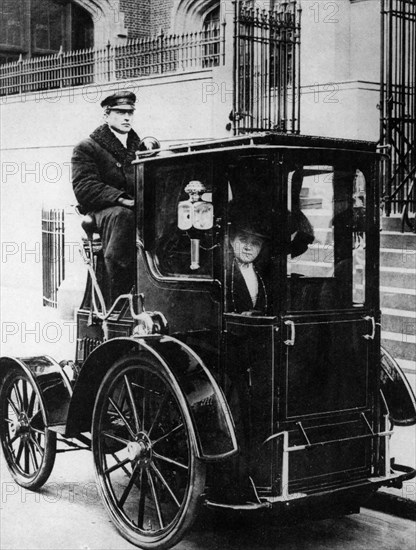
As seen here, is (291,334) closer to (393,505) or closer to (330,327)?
(330,327)

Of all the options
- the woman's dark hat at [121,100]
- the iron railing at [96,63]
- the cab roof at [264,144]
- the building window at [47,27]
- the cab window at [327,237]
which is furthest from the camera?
the building window at [47,27]

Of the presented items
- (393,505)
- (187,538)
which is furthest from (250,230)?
(393,505)

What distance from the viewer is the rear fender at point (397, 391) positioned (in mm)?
4578

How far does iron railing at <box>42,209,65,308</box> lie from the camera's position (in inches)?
261

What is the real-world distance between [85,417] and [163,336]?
32.7 inches

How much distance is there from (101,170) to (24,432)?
170 centimetres

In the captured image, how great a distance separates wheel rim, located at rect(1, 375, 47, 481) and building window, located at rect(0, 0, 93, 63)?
1140 cm

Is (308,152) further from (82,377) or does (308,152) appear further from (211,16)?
(211,16)

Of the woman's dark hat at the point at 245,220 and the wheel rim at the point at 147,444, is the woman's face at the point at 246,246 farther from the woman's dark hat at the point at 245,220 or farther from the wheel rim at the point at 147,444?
the wheel rim at the point at 147,444

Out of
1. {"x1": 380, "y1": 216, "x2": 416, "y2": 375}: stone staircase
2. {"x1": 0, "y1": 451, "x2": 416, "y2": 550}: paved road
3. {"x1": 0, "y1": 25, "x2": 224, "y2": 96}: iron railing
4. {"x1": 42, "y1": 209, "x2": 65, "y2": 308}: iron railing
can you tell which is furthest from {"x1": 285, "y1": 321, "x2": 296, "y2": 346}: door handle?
{"x1": 0, "y1": 25, "x2": 224, "y2": 96}: iron railing

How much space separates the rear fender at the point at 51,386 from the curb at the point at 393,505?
1.89 metres

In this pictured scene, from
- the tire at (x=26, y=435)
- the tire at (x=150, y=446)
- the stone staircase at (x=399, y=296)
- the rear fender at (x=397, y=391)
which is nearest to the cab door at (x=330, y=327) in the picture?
the rear fender at (x=397, y=391)

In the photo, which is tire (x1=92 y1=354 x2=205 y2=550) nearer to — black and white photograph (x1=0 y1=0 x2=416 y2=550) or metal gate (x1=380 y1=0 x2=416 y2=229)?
black and white photograph (x1=0 y1=0 x2=416 y2=550)

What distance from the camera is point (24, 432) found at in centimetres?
520
